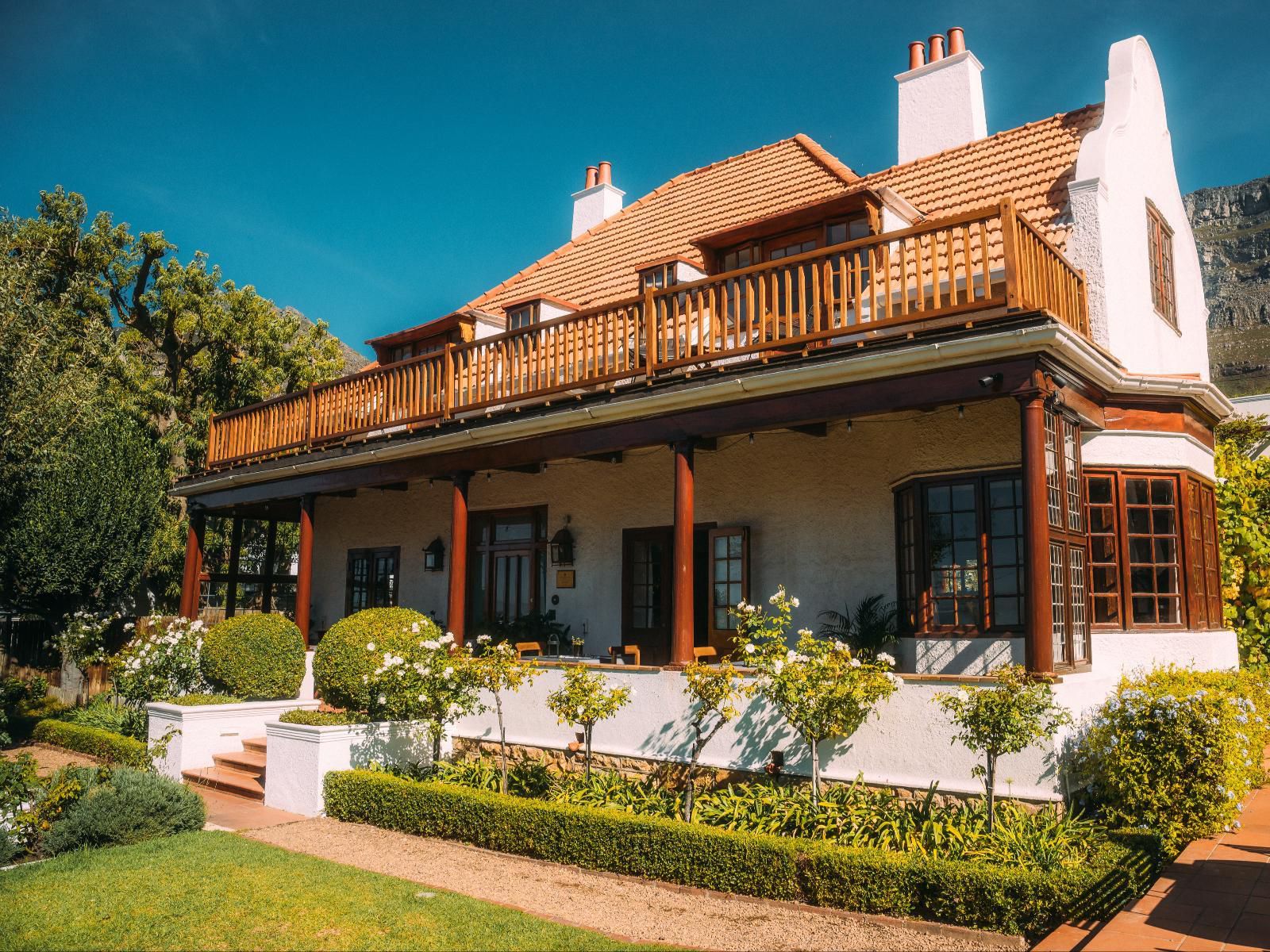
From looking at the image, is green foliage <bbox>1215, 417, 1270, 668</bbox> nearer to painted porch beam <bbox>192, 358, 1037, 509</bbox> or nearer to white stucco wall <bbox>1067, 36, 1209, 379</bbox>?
white stucco wall <bbox>1067, 36, 1209, 379</bbox>

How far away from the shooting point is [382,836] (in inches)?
351

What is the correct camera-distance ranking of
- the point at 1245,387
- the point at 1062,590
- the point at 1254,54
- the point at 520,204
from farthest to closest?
the point at 1245,387
the point at 1254,54
the point at 520,204
the point at 1062,590

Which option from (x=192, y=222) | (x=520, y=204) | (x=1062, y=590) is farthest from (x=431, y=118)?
(x=1062, y=590)

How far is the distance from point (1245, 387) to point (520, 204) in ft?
257

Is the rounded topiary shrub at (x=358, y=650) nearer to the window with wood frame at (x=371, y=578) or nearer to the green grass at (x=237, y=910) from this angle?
the green grass at (x=237, y=910)

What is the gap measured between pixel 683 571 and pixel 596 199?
12.4 metres

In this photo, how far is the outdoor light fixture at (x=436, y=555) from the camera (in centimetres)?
1557

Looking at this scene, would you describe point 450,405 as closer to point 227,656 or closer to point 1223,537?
point 227,656

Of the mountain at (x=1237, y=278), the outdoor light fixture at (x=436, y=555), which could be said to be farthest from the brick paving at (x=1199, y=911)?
the mountain at (x=1237, y=278)

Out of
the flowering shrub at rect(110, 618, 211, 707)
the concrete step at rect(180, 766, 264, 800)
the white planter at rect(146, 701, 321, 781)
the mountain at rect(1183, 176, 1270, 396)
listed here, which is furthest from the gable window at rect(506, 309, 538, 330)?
the mountain at rect(1183, 176, 1270, 396)

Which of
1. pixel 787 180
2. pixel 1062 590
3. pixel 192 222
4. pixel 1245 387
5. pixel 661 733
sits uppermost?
pixel 1245 387

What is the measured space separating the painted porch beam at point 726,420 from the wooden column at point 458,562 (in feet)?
1.09

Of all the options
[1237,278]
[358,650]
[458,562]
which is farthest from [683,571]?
[1237,278]

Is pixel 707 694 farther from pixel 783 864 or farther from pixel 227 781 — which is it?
pixel 227 781
